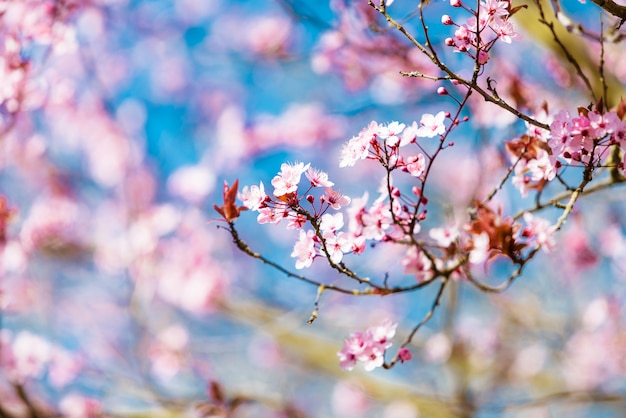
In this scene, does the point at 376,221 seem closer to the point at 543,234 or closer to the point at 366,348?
the point at 366,348

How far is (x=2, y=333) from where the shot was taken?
4484mm

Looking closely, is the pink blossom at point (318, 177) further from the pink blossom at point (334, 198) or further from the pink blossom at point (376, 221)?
the pink blossom at point (376, 221)

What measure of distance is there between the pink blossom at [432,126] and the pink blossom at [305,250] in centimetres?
47

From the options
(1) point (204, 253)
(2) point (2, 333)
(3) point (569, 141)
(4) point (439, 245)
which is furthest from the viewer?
(1) point (204, 253)

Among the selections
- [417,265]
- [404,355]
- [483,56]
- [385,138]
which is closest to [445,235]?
[417,265]

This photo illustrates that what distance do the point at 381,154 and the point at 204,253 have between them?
4.84 meters

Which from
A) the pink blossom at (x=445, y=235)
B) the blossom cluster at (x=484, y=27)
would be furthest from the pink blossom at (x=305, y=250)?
the blossom cluster at (x=484, y=27)

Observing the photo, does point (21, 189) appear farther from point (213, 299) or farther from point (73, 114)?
point (213, 299)

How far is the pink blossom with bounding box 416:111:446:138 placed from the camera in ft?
5.72

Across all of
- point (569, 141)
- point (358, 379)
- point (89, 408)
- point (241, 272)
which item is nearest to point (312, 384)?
point (241, 272)

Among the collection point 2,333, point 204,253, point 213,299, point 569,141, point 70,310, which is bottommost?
point 569,141

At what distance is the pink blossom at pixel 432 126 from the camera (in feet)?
5.72

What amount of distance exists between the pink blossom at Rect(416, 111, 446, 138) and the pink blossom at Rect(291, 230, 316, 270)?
1.55 feet

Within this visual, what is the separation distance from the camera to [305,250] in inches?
71.6
